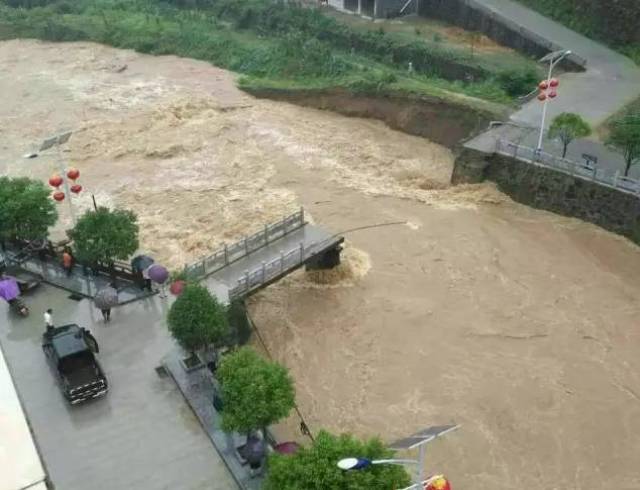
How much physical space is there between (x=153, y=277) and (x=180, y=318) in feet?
11.5

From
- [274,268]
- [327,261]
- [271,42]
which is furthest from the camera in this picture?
[271,42]

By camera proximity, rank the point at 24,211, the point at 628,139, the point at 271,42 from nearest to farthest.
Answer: the point at 24,211, the point at 628,139, the point at 271,42

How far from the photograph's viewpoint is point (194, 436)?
58.5ft

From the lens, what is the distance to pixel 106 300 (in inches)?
845

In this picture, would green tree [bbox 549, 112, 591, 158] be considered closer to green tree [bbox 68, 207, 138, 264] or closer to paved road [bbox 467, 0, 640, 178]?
paved road [bbox 467, 0, 640, 178]

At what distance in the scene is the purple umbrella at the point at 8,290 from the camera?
2176 cm

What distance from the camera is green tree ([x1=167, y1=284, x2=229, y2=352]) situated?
1891cm

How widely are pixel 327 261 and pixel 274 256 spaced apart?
2.48 metres

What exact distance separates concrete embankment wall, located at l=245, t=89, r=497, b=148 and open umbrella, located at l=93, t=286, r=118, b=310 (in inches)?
792

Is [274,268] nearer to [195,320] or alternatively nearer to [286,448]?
[195,320]

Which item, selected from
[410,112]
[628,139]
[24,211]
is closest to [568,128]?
[628,139]

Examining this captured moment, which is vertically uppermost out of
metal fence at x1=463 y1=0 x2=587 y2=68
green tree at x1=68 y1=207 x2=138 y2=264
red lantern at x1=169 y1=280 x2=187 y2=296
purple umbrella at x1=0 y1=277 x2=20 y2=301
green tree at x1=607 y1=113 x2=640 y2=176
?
metal fence at x1=463 y1=0 x2=587 y2=68

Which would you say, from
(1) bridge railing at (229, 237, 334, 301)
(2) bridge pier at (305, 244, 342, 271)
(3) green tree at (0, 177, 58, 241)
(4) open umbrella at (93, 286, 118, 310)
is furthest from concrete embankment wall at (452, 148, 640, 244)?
(3) green tree at (0, 177, 58, 241)

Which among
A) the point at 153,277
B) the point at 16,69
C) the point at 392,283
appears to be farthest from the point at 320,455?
the point at 16,69
